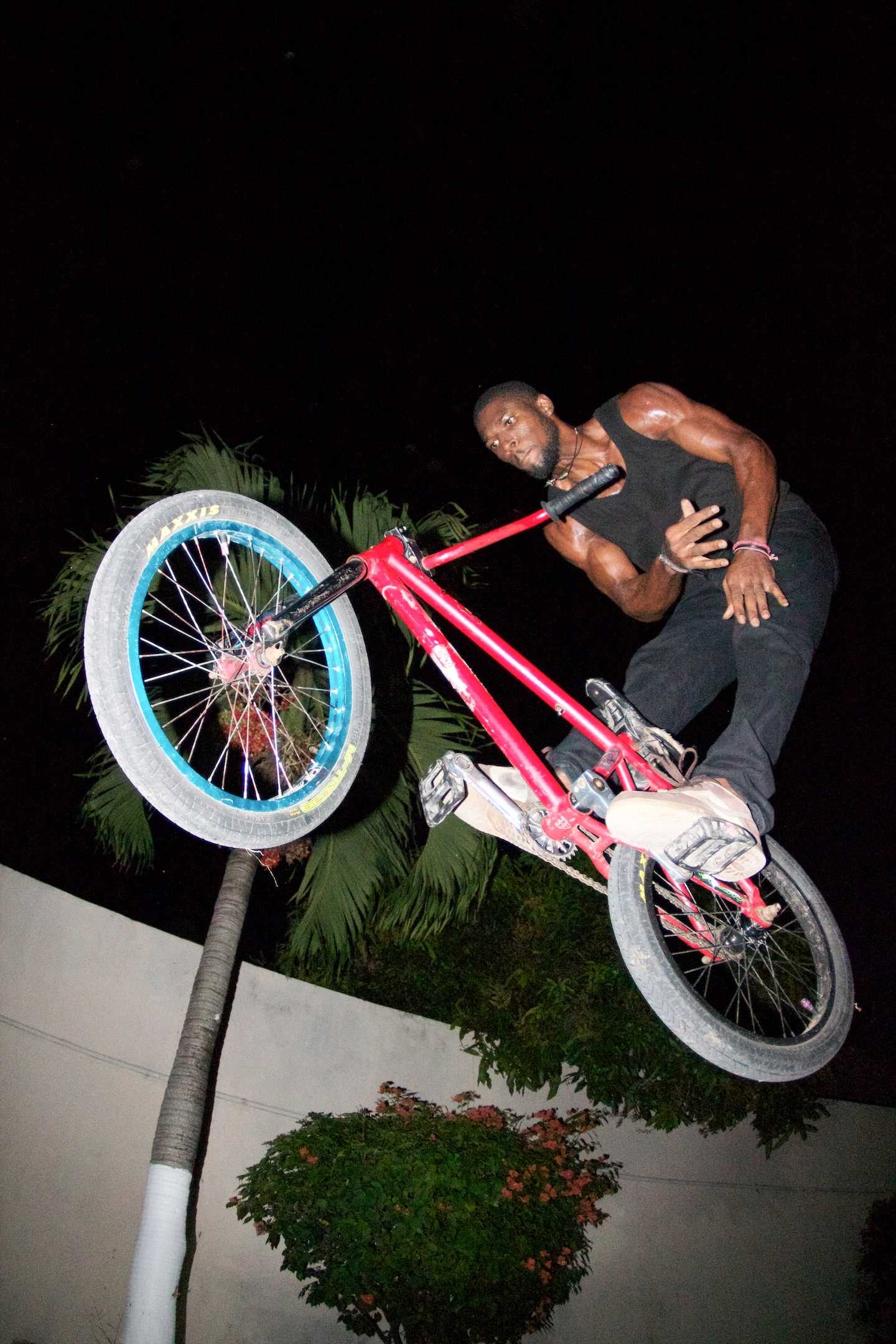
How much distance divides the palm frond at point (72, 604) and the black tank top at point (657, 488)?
2.92 meters

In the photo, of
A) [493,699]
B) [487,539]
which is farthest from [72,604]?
[493,699]

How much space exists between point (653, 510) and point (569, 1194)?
429 centimetres

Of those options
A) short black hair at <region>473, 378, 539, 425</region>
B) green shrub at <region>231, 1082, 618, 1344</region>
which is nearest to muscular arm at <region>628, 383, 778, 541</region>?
short black hair at <region>473, 378, 539, 425</region>

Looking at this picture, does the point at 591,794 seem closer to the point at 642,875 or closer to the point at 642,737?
the point at 642,875

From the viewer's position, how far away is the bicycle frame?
258cm

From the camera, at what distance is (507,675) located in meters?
7.97

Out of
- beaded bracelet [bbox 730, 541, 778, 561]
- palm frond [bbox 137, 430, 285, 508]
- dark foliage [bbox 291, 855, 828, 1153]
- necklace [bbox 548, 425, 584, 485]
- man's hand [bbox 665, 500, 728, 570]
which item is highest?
palm frond [bbox 137, 430, 285, 508]

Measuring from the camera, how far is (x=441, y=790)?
2713 mm

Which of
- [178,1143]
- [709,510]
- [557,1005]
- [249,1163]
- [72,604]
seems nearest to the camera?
[709,510]

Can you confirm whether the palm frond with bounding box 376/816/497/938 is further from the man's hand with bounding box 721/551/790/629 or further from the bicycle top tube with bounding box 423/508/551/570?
the man's hand with bounding box 721/551/790/629

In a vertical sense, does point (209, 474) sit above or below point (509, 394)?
above

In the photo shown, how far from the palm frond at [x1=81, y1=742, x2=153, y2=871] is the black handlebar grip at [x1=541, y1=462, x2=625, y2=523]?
333 cm

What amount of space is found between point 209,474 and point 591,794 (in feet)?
10.8

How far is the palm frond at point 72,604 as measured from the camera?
452 cm
